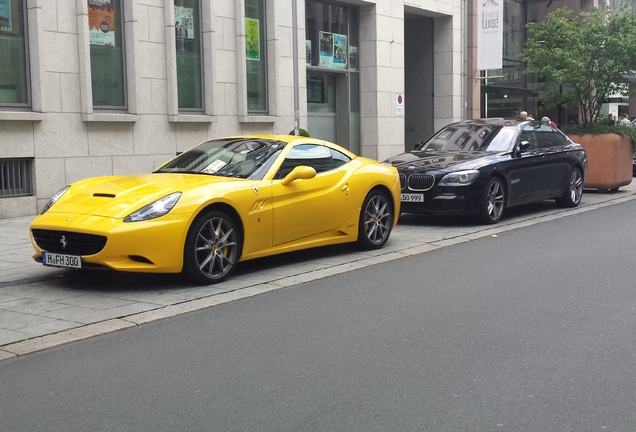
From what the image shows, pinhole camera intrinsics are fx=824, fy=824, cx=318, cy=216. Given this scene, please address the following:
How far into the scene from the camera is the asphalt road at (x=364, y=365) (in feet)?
13.9

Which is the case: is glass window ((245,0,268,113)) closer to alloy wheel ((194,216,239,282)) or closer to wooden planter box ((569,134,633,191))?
wooden planter box ((569,134,633,191))

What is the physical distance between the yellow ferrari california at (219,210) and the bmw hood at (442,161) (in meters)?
2.13

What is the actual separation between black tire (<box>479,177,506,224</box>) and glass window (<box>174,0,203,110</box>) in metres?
6.71

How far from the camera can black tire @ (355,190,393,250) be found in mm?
9938

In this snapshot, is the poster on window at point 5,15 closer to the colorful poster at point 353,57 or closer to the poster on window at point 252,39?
the poster on window at point 252,39

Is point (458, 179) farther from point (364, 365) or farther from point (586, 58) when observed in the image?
point (586, 58)

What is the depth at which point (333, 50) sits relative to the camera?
21.1 meters

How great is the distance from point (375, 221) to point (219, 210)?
109 inches

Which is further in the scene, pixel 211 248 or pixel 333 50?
pixel 333 50

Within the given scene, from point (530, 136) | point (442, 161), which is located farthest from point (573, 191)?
point (442, 161)

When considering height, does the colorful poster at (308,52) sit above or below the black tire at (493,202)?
above

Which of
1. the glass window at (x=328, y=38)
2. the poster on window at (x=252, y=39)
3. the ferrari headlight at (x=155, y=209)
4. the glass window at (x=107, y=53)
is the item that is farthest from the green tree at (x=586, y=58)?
the ferrari headlight at (x=155, y=209)

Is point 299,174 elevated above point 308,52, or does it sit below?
below

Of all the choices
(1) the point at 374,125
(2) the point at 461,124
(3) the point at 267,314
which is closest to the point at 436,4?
(1) the point at 374,125
